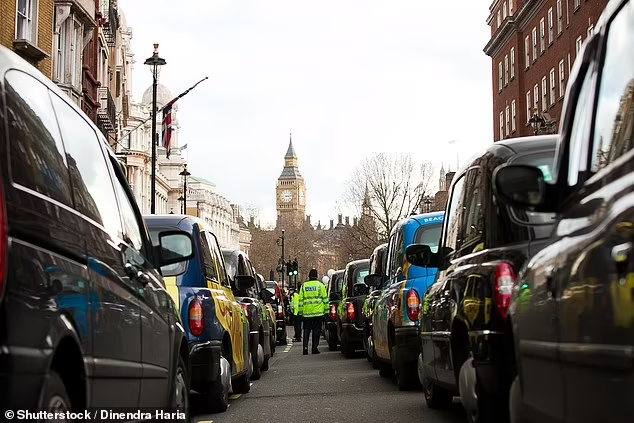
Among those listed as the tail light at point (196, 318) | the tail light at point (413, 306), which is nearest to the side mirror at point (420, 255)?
the tail light at point (196, 318)

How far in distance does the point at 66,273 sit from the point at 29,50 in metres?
25.8

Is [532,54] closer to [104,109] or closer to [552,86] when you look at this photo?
[552,86]

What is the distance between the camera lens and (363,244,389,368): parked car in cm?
1540

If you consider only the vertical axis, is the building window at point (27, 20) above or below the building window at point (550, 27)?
below

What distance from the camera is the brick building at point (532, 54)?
5094 cm

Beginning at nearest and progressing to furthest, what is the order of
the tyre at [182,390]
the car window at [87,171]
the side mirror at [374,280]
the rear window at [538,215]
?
the car window at [87,171], the rear window at [538,215], the tyre at [182,390], the side mirror at [374,280]

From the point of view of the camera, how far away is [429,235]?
42.5 ft

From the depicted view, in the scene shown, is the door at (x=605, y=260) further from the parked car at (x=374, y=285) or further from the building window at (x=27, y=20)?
the building window at (x=27, y=20)

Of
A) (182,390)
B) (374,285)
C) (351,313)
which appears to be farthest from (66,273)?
(351,313)

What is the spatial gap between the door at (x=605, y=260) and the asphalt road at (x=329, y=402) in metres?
5.69

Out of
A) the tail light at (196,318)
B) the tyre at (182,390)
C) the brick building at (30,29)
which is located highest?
the brick building at (30,29)

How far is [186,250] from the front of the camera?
1055cm

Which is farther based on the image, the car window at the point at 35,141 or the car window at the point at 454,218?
the car window at the point at 454,218

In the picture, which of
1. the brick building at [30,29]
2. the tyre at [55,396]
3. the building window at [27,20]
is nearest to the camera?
the tyre at [55,396]
